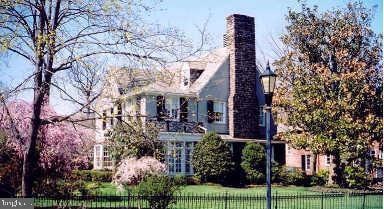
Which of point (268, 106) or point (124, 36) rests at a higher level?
point (124, 36)

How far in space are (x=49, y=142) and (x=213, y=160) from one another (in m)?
13.1

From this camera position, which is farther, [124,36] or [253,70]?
[253,70]

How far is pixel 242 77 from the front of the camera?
98.8 ft

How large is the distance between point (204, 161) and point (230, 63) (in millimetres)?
7179

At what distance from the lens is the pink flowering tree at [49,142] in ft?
42.8

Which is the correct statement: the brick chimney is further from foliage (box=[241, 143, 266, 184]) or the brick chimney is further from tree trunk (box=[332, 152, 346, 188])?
tree trunk (box=[332, 152, 346, 188])

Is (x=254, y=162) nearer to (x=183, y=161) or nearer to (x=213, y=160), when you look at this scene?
(x=213, y=160)

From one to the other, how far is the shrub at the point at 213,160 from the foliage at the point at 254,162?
113 cm

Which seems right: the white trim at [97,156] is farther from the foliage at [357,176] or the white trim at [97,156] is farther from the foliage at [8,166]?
the foliage at [8,166]

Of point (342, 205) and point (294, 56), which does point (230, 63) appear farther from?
point (342, 205)

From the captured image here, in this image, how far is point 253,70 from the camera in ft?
99.9

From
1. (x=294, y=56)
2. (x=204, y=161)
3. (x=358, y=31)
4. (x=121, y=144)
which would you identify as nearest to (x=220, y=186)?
(x=204, y=161)

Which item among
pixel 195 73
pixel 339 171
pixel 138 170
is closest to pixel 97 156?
pixel 195 73

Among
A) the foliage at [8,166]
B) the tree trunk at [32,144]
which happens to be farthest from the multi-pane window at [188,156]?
the tree trunk at [32,144]
